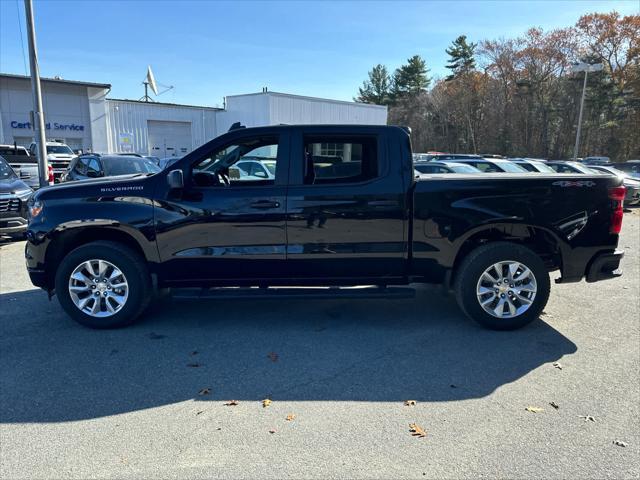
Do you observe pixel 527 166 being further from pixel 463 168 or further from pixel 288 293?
pixel 288 293

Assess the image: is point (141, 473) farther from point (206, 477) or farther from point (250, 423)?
point (250, 423)

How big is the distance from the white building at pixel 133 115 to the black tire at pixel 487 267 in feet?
92.5

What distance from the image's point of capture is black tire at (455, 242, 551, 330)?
4.80 m

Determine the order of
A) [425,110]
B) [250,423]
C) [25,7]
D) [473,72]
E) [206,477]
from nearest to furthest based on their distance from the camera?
[206,477] < [250,423] < [25,7] < [473,72] < [425,110]

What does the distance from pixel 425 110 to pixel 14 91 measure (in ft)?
141

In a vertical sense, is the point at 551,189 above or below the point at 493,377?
above

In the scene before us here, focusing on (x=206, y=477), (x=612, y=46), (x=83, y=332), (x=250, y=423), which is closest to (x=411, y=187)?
(x=250, y=423)

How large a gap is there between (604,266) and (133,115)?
3694 cm

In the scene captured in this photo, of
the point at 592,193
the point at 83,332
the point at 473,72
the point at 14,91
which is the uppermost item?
the point at 473,72

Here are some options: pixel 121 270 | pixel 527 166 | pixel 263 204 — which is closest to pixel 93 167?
pixel 121 270

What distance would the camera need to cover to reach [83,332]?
4.86m

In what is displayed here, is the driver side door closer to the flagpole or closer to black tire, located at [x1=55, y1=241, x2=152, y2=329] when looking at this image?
black tire, located at [x1=55, y1=241, x2=152, y2=329]

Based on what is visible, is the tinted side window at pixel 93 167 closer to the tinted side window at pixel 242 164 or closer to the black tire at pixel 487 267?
the tinted side window at pixel 242 164

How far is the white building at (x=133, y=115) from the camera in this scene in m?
32.8
